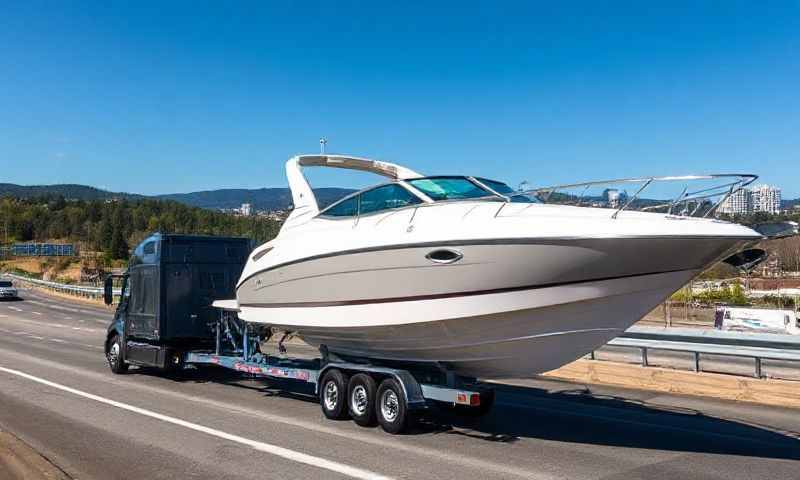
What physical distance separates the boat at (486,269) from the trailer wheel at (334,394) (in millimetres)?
443

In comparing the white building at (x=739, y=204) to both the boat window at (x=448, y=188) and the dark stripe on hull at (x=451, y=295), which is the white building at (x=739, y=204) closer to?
the dark stripe on hull at (x=451, y=295)

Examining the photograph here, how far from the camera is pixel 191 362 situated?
1387cm

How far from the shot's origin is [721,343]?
12734 mm

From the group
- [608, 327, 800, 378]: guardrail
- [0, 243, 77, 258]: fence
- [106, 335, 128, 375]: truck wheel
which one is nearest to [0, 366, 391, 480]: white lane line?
[106, 335, 128, 375]: truck wheel

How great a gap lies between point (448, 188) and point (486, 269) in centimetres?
171

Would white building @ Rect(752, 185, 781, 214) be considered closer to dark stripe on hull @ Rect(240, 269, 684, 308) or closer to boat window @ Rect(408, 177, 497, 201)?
dark stripe on hull @ Rect(240, 269, 684, 308)

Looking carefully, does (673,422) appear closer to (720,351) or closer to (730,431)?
(730,431)

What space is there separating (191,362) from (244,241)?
279cm

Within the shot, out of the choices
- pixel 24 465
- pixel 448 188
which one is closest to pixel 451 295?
pixel 448 188

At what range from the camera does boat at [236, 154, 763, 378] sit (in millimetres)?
7520

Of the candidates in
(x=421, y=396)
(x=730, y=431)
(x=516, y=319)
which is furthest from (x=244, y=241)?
(x=730, y=431)

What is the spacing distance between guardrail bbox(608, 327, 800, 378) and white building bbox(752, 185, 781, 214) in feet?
15.3

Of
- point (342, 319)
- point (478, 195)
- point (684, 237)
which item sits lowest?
point (342, 319)

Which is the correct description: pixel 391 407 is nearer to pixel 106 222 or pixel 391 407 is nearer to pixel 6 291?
pixel 6 291
